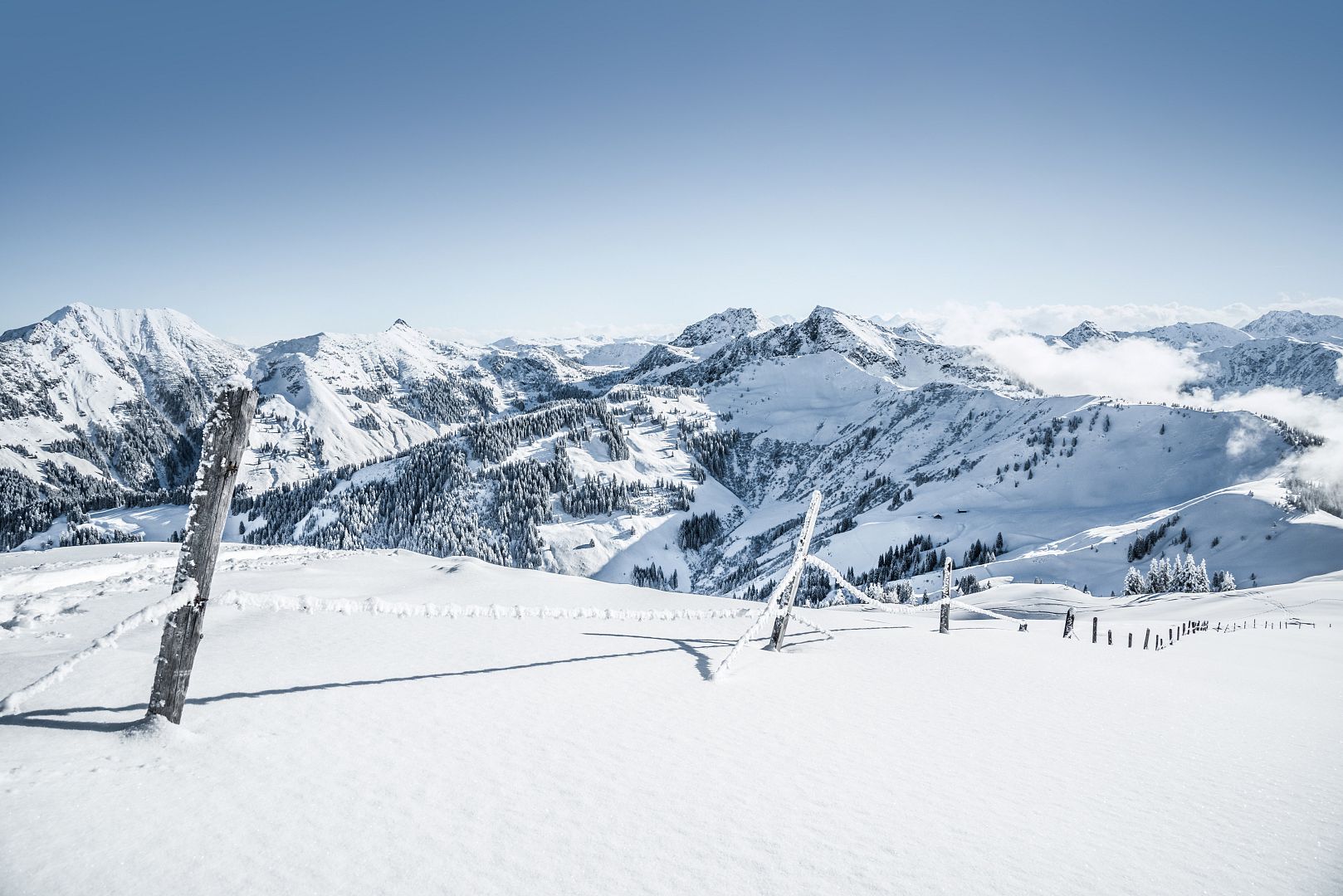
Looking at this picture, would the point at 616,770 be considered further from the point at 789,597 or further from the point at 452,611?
the point at 452,611

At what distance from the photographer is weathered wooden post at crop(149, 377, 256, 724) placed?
17.9 ft

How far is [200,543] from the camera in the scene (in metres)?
5.75

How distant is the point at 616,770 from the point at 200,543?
4.79 metres

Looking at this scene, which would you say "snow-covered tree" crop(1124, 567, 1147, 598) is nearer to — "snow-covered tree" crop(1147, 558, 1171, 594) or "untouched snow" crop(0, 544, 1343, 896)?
"snow-covered tree" crop(1147, 558, 1171, 594)

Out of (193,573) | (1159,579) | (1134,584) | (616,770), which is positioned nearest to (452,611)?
(193,573)

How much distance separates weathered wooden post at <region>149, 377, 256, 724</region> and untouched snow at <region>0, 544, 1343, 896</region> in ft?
1.49

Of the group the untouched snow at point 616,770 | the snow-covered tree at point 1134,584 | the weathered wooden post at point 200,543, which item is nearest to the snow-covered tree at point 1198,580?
the snow-covered tree at point 1134,584

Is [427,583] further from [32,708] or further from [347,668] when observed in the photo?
[32,708]

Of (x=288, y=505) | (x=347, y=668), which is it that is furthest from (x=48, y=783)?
(x=288, y=505)

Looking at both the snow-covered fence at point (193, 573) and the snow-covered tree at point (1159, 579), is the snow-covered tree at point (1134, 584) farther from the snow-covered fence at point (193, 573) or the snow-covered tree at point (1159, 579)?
the snow-covered fence at point (193, 573)

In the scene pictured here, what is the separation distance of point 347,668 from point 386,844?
16.5 feet

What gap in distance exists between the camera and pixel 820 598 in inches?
3625

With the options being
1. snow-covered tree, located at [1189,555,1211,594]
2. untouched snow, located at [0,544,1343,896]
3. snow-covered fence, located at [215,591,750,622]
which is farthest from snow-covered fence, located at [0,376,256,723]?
snow-covered tree, located at [1189,555,1211,594]

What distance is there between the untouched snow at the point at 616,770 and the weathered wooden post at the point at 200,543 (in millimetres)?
454
